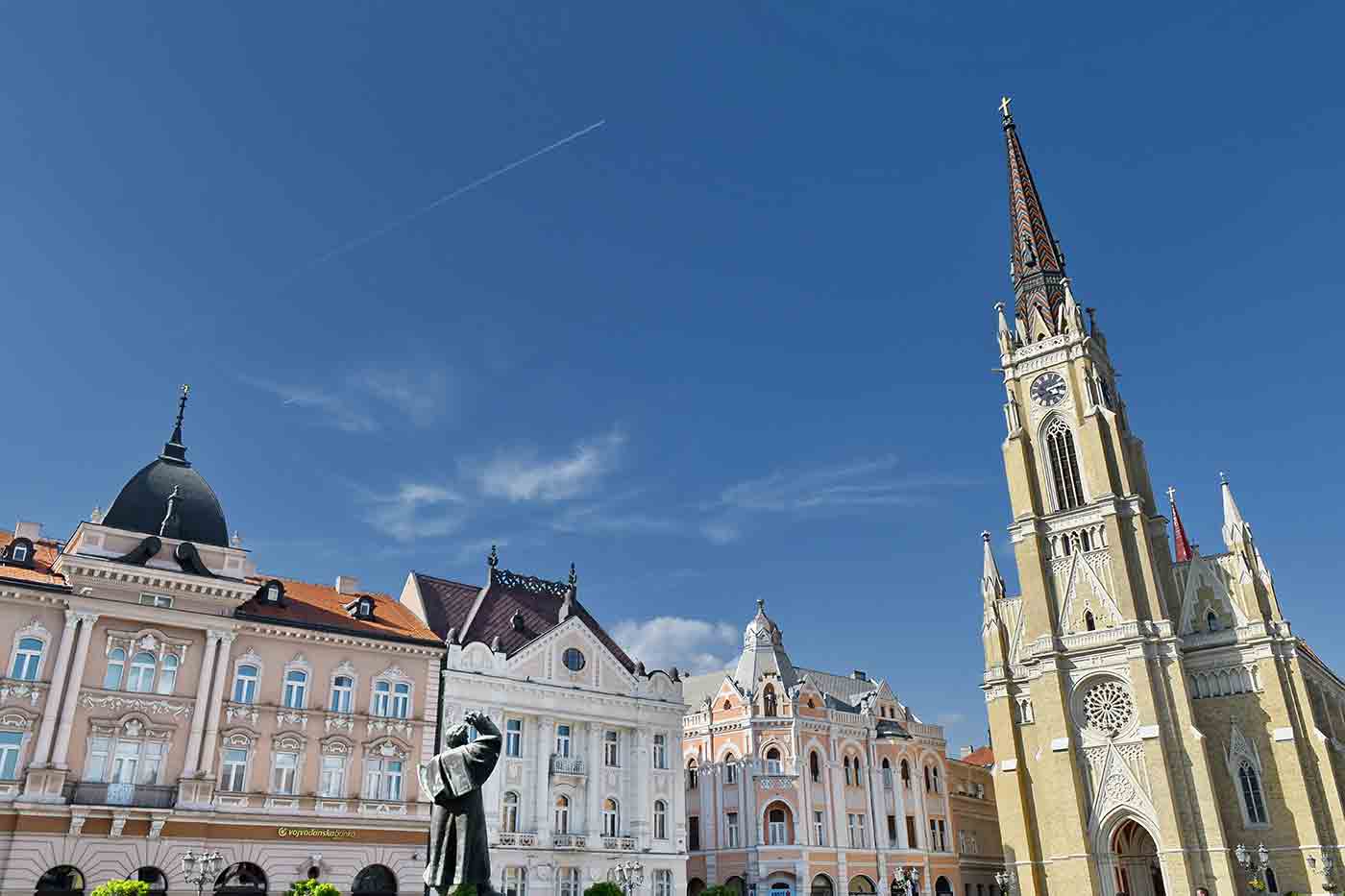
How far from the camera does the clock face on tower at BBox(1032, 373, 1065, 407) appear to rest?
207ft

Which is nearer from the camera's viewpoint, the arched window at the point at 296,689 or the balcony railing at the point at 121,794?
the balcony railing at the point at 121,794

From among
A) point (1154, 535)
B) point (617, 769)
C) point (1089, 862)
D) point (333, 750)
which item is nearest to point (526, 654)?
point (617, 769)

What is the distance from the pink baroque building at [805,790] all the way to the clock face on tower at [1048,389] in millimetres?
22017

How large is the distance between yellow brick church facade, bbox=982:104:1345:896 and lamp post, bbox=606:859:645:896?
72.9ft

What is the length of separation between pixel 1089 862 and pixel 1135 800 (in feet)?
13.1

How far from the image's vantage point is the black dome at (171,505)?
37.8 metres

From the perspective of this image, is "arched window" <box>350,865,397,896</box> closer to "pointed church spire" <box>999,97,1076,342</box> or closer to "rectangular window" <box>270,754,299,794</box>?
"rectangular window" <box>270,754,299,794</box>

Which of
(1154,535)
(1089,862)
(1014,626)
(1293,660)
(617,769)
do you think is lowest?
(1089,862)

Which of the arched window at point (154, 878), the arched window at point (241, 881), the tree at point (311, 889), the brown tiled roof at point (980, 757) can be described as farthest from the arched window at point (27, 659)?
the brown tiled roof at point (980, 757)

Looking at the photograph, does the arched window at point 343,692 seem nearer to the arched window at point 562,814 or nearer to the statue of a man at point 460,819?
the arched window at point 562,814

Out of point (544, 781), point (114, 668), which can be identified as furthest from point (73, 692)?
point (544, 781)

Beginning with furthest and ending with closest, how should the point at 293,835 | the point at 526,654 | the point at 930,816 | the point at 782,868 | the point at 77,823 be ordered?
the point at 930,816 → the point at 782,868 → the point at 526,654 → the point at 293,835 → the point at 77,823

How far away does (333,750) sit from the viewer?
39094 millimetres

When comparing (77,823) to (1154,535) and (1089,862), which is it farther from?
(1154,535)
